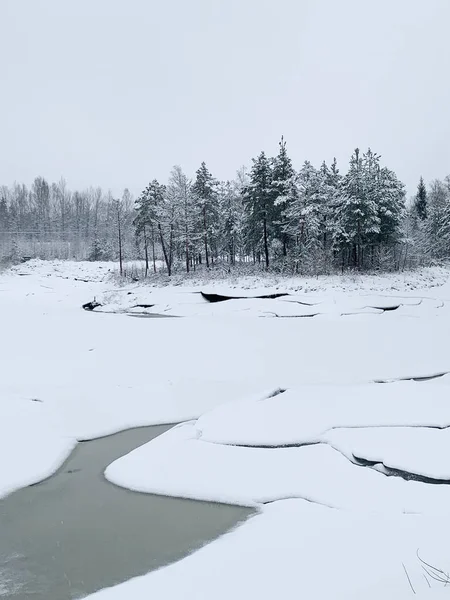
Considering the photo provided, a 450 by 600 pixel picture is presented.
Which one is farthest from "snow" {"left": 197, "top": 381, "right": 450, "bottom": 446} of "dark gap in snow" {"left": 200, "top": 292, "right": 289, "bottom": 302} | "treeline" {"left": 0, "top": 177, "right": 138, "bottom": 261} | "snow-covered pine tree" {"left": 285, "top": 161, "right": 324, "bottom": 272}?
"treeline" {"left": 0, "top": 177, "right": 138, "bottom": 261}

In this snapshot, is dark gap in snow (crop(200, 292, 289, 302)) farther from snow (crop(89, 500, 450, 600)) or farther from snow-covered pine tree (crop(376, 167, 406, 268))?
snow (crop(89, 500, 450, 600))

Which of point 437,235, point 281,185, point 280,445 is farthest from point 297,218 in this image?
point 280,445

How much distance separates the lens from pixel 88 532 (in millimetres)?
5641

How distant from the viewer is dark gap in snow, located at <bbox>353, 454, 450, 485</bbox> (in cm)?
623

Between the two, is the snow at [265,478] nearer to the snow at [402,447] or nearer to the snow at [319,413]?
the snow at [402,447]

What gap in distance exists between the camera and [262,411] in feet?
32.3

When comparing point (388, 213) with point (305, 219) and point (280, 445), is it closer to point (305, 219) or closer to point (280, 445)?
point (305, 219)

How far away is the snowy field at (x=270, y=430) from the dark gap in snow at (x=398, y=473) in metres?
0.03

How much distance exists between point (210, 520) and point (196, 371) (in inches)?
314

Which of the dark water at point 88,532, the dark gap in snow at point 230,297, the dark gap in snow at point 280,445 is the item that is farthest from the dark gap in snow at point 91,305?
the dark gap in snow at point 280,445

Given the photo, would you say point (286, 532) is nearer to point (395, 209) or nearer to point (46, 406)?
point (46, 406)

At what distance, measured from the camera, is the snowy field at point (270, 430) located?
14.1 ft

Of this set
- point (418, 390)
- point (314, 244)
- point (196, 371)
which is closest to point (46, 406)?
point (196, 371)

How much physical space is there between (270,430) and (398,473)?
2799mm
